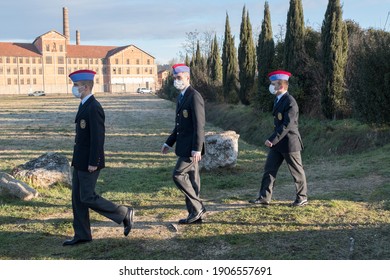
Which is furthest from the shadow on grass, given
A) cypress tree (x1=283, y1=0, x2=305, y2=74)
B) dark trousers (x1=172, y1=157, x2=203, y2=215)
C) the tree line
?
cypress tree (x1=283, y1=0, x2=305, y2=74)

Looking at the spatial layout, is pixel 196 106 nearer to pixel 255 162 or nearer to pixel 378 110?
pixel 255 162

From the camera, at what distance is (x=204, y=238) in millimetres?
5152

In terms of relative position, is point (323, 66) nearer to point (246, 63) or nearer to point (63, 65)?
point (246, 63)

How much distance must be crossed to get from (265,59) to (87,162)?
19.3 m

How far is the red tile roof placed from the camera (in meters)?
92.1

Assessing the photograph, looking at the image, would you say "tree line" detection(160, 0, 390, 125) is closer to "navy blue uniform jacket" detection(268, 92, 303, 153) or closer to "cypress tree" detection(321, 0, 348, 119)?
"cypress tree" detection(321, 0, 348, 119)

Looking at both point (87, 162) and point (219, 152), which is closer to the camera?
point (87, 162)

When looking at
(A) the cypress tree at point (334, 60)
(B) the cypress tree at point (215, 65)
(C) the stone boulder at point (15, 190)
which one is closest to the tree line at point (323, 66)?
(A) the cypress tree at point (334, 60)

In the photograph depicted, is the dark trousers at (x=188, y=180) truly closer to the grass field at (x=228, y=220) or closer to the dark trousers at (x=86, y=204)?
the grass field at (x=228, y=220)

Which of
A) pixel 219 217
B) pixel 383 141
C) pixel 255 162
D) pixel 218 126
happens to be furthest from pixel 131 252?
pixel 218 126

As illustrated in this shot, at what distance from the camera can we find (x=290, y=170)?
6.48 meters

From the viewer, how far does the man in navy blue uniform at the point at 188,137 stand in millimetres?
5512

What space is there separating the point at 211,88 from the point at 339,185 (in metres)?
26.9

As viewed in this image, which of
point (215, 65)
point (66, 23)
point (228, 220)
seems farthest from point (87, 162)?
point (66, 23)
